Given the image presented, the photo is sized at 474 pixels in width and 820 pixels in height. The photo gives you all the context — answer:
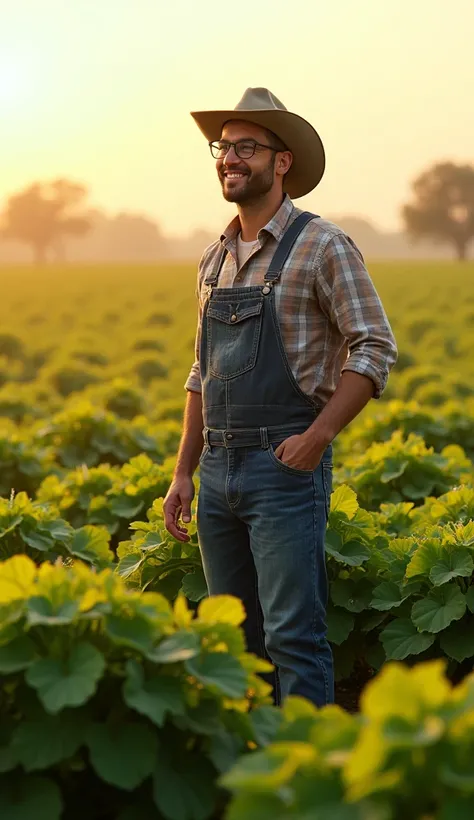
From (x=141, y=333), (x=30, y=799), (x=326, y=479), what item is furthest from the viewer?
(x=141, y=333)

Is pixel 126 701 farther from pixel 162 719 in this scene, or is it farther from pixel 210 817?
pixel 210 817

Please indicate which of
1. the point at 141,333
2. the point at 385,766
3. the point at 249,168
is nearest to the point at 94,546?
the point at 249,168

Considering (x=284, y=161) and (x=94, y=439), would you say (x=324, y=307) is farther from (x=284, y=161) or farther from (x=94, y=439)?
(x=94, y=439)

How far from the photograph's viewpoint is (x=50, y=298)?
45344 millimetres

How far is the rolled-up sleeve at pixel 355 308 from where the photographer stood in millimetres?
3621

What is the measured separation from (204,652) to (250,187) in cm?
173

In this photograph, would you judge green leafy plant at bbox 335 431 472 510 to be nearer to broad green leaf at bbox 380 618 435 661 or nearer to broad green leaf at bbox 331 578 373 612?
broad green leaf at bbox 331 578 373 612

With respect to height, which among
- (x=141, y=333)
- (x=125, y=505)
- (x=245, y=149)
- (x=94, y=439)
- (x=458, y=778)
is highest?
(x=245, y=149)

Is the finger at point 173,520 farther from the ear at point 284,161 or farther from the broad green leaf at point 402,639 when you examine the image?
the ear at point 284,161

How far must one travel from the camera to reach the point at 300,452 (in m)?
3.61

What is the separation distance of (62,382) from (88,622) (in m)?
15.5

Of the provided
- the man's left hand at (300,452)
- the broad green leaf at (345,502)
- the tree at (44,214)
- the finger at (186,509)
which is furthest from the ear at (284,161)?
the tree at (44,214)

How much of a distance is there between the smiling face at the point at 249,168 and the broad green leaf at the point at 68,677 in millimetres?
1776

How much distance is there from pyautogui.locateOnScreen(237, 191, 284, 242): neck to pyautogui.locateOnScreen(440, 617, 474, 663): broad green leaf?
1961mm
